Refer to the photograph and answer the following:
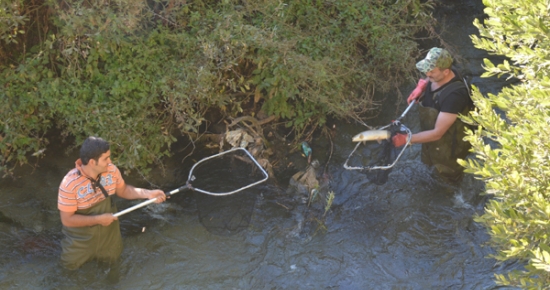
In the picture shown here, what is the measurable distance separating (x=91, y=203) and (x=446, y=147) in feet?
12.5

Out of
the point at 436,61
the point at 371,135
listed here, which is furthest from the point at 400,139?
the point at 436,61

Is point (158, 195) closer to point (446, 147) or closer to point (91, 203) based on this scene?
point (91, 203)

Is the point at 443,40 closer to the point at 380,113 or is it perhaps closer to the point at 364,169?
the point at 380,113

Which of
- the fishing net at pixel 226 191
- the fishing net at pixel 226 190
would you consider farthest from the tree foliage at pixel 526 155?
the fishing net at pixel 226 191

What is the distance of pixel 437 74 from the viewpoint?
5848mm

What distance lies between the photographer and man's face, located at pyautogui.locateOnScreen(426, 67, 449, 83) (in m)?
5.81

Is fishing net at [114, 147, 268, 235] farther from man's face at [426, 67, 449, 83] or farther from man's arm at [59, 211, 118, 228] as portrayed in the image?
man's face at [426, 67, 449, 83]

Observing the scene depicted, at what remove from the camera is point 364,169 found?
6352mm

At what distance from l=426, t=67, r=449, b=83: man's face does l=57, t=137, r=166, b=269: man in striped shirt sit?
9.94 feet

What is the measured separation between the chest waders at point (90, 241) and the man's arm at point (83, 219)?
94mm

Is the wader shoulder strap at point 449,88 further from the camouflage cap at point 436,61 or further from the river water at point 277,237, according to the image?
the river water at point 277,237

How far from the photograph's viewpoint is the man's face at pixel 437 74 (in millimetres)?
5809

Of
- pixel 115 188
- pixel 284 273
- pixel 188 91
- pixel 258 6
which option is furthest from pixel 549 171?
pixel 258 6

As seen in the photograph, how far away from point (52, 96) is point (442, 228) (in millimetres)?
4609
